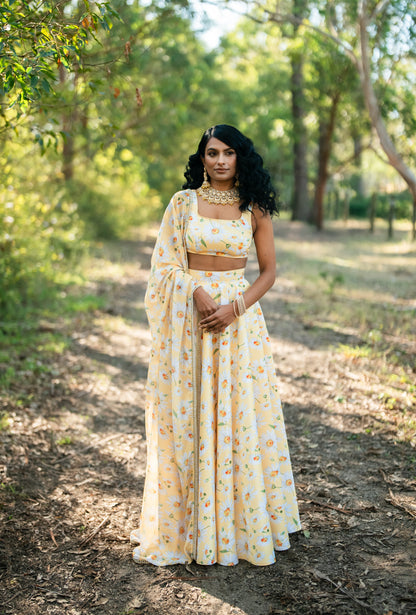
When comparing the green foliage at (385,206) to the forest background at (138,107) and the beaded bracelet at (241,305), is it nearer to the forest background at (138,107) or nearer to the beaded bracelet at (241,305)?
the forest background at (138,107)

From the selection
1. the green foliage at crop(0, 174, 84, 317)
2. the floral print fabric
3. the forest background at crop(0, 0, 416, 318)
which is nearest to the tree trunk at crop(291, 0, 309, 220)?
the forest background at crop(0, 0, 416, 318)

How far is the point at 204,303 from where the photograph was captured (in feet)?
9.40

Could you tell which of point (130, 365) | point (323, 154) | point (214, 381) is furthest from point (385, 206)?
point (214, 381)

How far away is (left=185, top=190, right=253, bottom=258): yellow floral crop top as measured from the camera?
2.89 meters

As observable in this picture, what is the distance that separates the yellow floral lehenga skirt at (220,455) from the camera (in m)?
2.87

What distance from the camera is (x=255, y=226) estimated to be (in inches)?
120

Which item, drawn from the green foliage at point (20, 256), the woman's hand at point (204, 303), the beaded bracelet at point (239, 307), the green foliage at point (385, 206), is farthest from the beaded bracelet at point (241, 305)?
the green foliage at point (385, 206)

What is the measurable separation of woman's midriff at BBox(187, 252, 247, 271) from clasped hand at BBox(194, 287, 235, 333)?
0.49 feet

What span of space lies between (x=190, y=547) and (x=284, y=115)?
1673 cm

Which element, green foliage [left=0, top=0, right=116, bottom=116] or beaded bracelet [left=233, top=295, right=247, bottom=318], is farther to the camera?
beaded bracelet [left=233, top=295, right=247, bottom=318]

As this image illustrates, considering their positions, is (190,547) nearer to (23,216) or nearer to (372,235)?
(23,216)

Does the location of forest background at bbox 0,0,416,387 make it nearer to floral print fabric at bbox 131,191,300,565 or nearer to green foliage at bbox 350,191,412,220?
green foliage at bbox 350,191,412,220

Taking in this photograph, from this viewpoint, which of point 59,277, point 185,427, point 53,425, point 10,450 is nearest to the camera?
point 185,427

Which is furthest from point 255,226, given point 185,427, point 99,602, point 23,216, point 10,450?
point 23,216
